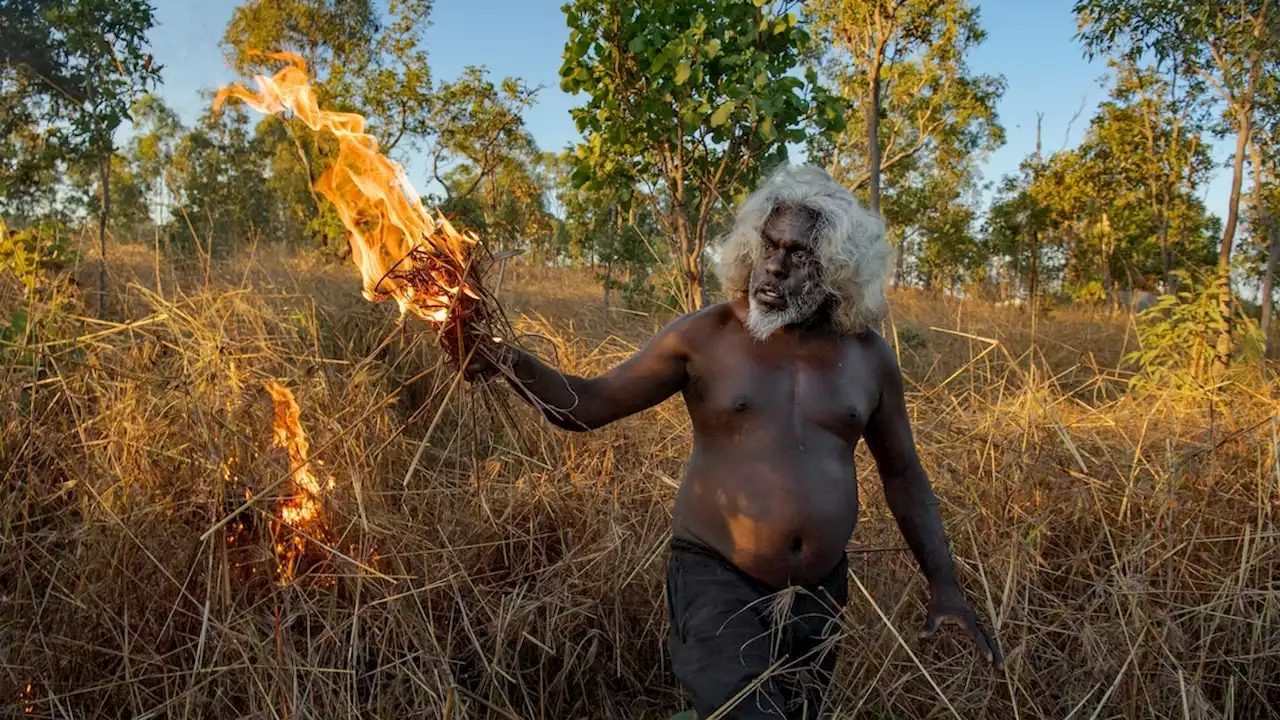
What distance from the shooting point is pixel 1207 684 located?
3.17m

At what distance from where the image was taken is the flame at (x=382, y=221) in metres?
1.96

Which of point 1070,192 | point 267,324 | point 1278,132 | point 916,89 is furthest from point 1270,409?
point 1070,192

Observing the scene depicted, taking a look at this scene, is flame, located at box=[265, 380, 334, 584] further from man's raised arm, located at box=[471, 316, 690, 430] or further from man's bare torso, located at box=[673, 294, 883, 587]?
man's bare torso, located at box=[673, 294, 883, 587]

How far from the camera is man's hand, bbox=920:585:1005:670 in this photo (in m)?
2.07

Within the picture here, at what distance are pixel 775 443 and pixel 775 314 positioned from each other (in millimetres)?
329

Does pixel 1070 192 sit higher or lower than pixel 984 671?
higher

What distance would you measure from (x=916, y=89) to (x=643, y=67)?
689 centimetres

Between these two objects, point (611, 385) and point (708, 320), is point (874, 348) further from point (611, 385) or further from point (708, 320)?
point (611, 385)

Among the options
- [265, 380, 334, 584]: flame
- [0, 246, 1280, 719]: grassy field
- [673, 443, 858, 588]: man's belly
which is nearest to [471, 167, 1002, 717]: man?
[673, 443, 858, 588]: man's belly

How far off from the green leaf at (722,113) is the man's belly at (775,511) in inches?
112

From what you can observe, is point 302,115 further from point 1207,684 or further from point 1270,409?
point 1270,409

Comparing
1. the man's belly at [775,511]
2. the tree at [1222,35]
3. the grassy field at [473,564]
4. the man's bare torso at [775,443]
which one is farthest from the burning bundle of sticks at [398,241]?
the tree at [1222,35]

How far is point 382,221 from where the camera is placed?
210 centimetres

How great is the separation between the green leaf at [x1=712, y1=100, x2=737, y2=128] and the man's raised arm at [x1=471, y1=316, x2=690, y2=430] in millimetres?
2610
